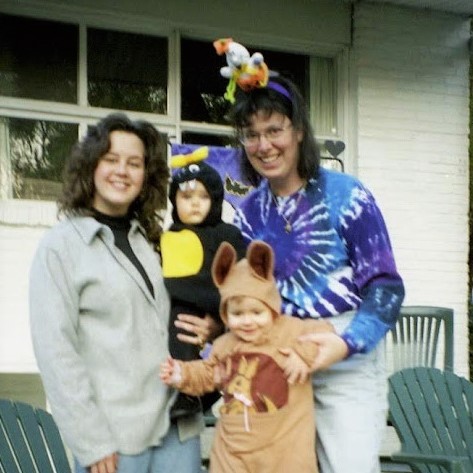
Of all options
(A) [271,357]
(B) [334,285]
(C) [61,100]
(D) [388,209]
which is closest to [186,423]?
(A) [271,357]

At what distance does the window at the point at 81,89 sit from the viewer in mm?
5773

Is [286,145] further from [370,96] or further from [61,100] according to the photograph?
[370,96]

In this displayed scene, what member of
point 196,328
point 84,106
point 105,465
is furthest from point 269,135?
point 84,106

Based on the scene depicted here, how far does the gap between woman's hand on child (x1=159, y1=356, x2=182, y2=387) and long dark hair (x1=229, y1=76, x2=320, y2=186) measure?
72cm

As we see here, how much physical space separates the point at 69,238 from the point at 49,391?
455mm

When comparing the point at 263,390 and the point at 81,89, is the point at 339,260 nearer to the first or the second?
the point at 263,390

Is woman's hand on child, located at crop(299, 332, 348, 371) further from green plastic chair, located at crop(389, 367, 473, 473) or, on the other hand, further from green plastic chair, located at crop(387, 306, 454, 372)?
green plastic chair, located at crop(387, 306, 454, 372)

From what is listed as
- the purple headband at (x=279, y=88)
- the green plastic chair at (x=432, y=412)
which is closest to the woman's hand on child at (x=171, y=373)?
the purple headband at (x=279, y=88)

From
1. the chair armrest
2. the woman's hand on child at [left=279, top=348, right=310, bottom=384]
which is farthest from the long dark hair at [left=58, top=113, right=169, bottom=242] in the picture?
the chair armrest

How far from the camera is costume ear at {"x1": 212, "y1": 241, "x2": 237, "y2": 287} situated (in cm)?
257

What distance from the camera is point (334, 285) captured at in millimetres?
2623

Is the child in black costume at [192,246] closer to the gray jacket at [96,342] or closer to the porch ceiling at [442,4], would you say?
the gray jacket at [96,342]

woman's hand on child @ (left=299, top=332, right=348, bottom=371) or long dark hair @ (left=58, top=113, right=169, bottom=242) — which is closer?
woman's hand on child @ (left=299, top=332, right=348, bottom=371)

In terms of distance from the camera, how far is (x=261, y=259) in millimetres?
2531
